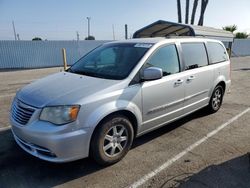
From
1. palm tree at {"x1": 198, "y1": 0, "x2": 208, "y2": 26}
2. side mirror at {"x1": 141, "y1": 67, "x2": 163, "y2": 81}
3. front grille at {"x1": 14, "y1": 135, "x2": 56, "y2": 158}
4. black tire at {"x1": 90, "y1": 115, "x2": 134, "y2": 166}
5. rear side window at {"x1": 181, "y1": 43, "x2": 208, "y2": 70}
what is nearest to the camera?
front grille at {"x1": 14, "y1": 135, "x2": 56, "y2": 158}

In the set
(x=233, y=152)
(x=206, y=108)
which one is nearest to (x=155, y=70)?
(x=233, y=152)

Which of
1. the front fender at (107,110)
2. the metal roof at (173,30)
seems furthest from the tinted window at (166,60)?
the metal roof at (173,30)

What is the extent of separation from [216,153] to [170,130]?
3.58 ft

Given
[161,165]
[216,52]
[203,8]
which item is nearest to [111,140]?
[161,165]

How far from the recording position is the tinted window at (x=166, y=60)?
3887 millimetres

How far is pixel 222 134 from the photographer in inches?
178

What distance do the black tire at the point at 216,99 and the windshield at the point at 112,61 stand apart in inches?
95.6

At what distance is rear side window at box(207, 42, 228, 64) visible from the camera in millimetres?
5328

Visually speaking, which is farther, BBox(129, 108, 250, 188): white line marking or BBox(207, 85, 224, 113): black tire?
BBox(207, 85, 224, 113): black tire

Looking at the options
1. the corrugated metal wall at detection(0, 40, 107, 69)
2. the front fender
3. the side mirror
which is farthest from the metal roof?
the corrugated metal wall at detection(0, 40, 107, 69)

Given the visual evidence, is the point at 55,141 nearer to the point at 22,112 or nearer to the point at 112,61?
the point at 22,112

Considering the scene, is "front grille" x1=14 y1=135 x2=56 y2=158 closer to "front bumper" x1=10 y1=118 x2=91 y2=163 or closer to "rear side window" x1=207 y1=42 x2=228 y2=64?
"front bumper" x1=10 y1=118 x2=91 y2=163

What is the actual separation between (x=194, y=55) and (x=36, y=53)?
1496 cm

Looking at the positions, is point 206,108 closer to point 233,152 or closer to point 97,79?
point 233,152
